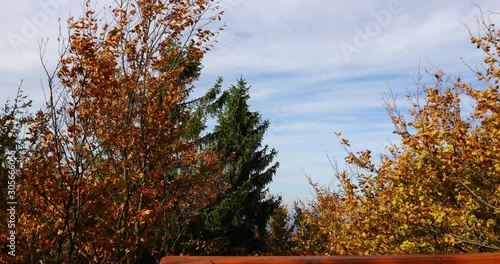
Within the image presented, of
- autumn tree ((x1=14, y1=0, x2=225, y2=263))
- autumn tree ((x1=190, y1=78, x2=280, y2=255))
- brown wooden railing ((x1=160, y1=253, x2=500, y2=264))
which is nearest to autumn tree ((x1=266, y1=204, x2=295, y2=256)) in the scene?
autumn tree ((x1=190, y1=78, x2=280, y2=255))

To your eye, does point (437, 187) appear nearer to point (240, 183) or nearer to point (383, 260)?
point (383, 260)

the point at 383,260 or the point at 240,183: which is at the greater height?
the point at 240,183

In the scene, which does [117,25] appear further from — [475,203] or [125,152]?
[475,203]

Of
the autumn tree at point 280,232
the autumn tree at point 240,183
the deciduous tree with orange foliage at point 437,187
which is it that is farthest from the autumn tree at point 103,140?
the autumn tree at point 280,232

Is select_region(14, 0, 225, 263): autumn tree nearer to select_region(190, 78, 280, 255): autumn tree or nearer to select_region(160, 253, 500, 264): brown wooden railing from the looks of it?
select_region(160, 253, 500, 264): brown wooden railing

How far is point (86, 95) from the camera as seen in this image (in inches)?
313

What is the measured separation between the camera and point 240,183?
23.3 metres

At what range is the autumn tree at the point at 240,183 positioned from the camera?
826 inches

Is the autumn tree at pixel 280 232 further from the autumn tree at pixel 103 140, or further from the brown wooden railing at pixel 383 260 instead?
the brown wooden railing at pixel 383 260

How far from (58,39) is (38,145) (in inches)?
103

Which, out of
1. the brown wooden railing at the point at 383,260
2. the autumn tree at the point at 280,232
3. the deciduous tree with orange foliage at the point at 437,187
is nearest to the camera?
the brown wooden railing at the point at 383,260

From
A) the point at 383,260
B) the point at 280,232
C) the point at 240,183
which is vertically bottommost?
the point at 383,260

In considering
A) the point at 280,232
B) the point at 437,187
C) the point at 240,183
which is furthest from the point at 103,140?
the point at 280,232

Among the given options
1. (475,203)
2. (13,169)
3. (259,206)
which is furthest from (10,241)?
(259,206)
